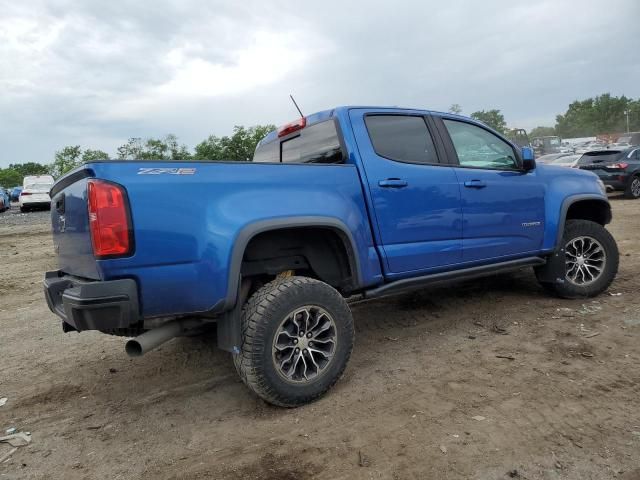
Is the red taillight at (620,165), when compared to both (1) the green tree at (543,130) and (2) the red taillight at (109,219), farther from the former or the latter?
(1) the green tree at (543,130)

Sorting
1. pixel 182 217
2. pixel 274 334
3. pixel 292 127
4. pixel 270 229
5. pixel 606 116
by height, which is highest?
pixel 606 116

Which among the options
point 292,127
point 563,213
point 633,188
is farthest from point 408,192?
point 633,188

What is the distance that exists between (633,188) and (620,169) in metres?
0.75

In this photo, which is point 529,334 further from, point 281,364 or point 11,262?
point 11,262

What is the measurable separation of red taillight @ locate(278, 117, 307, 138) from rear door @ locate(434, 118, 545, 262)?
1.18 metres

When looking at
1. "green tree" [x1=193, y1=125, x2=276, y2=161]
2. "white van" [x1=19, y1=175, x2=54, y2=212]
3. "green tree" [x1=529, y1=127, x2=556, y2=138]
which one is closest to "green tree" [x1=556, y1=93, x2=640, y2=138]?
"green tree" [x1=529, y1=127, x2=556, y2=138]

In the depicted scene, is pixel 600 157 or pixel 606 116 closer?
pixel 600 157

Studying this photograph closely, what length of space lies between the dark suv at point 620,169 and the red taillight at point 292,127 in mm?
13641

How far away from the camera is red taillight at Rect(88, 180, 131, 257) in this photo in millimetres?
2475

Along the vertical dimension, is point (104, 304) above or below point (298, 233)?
below

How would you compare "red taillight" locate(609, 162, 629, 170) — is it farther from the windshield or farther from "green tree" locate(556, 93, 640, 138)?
"green tree" locate(556, 93, 640, 138)

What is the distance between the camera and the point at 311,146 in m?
3.87

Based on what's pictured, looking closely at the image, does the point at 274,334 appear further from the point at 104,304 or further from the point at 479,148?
the point at 479,148

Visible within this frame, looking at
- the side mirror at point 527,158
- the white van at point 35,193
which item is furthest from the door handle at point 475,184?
the white van at point 35,193
